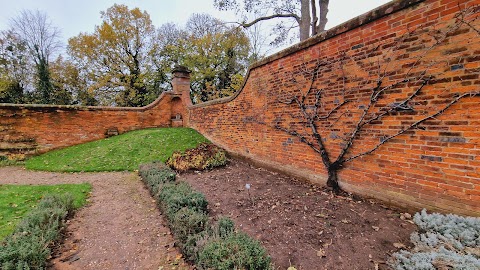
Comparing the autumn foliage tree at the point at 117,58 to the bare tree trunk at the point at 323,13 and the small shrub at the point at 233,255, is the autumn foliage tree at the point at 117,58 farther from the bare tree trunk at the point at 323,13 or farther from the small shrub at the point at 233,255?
the small shrub at the point at 233,255

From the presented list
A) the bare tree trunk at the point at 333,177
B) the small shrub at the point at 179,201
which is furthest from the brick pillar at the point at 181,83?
the bare tree trunk at the point at 333,177

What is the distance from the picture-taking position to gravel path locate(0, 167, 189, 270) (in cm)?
288

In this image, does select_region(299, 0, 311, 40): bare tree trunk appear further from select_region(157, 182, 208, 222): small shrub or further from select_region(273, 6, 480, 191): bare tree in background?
select_region(157, 182, 208, 222): small shrub

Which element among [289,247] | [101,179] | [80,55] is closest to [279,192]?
[289,247]

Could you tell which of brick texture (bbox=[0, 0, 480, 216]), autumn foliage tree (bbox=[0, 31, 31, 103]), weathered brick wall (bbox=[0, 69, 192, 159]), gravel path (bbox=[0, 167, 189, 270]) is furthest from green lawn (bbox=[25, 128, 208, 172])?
autumn foliage tree (bbox=[0, 31, 31, 103])

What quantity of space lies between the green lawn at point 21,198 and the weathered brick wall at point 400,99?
536 centimetres

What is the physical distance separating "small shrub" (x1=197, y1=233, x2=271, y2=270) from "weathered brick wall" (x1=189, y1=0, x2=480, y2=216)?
2.65m

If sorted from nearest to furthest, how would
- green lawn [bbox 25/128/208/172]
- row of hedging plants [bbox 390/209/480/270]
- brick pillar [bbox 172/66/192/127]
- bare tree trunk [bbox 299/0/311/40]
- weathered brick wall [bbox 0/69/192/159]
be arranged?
1. row of hedging plants [bbox 390/209/480/270]
2. green lawn [bbox 25/128/208/172]
3. weathered brick wall [bbox 0/69/192/159]
4. bare tree trunk [bbox 299/0/311/40]
5. brick pillar [bbox 172/66/192/127]

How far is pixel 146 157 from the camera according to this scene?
26.7 feet

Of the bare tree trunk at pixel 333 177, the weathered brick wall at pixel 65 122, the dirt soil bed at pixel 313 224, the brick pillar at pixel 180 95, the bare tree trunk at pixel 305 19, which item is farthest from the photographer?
the brick pillar at pixel 180 95

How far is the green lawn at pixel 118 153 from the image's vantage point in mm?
7707

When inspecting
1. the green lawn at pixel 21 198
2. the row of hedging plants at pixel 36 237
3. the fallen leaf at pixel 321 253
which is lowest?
the fallen leaf at pixel 321 253

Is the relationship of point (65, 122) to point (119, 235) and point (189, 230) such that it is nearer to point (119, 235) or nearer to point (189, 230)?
point (119, 235)

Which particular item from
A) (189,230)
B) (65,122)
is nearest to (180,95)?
(65,122)
